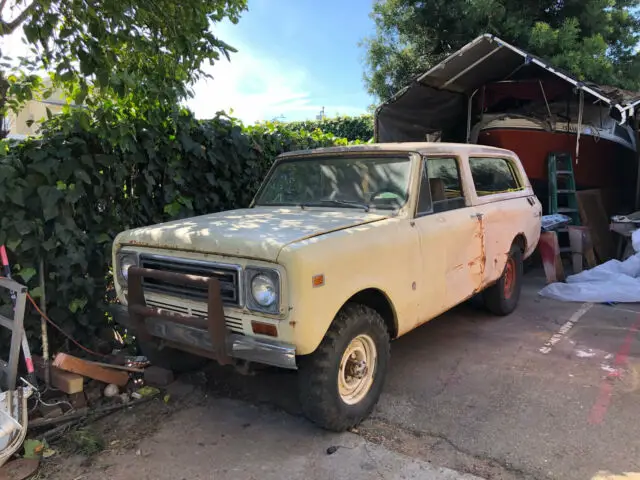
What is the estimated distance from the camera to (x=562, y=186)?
952cm

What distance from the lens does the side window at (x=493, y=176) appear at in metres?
4.95

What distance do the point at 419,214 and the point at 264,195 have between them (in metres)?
1.56

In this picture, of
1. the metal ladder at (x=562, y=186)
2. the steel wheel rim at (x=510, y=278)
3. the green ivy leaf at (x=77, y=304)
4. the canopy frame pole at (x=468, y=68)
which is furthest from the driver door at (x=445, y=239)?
the metal ladder at (x=562, y=186)

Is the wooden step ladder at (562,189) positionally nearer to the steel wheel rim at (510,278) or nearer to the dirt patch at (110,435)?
the steel wheel rim at (510,278)

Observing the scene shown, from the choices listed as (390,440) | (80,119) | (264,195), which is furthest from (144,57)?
(390,440)

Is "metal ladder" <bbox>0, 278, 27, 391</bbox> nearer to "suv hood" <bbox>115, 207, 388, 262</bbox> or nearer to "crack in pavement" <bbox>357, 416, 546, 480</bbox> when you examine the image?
"suv hood" <bbox>115, 207, 388, 262</bbox>

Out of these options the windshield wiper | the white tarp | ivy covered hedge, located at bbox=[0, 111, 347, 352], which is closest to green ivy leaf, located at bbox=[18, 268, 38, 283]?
ivy covered hedge, located at bbox=[0, 111, 347, 352]

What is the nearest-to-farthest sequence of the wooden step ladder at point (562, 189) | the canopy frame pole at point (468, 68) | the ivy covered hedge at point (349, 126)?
the canopy frame pole at point (468, 68) → the wooden step ladder at point (562, 189) → the ivy covered hedge at point (349, 126)

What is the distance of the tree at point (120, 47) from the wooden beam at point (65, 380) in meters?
2.07

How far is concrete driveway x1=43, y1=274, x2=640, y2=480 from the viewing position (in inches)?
116

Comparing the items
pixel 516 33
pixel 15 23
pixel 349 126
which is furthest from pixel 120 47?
pixel 349 126

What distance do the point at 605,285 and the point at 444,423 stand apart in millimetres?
4385

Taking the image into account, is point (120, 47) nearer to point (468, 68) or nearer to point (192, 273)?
point (192, 273)

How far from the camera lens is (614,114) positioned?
735cm
